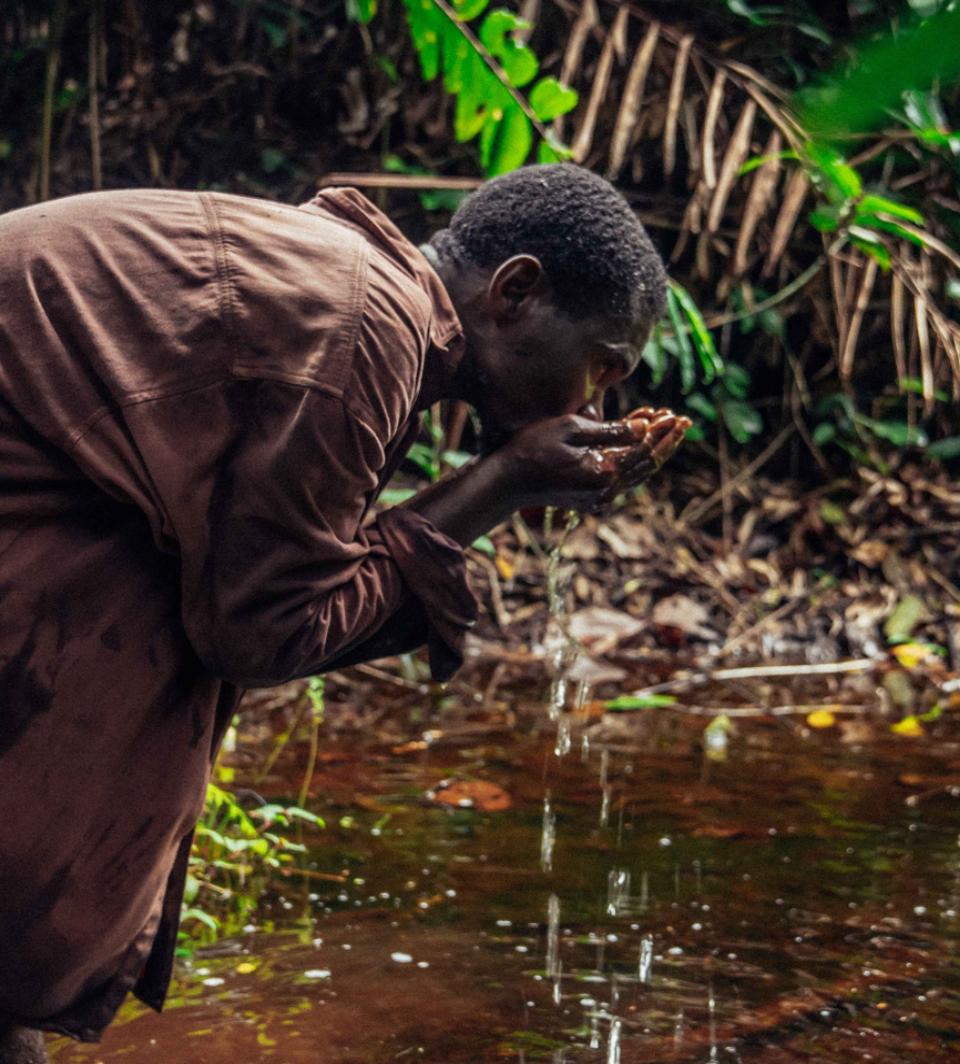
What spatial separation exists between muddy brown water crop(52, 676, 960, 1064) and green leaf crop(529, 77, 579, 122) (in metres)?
1.73

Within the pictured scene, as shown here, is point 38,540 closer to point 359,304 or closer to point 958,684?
point 359,304

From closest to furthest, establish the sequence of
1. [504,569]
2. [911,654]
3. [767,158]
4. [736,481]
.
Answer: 1. [767,158]
2. [911,654]
3. [504,569]
4. [736,481]

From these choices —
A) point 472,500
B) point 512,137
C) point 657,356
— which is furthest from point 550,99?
point 472,500

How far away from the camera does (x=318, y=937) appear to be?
8.77 ft

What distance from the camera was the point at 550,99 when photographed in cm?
406

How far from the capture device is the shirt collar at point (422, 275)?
1896 mm

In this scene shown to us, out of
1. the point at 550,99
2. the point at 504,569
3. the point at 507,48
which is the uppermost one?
the point at 507,48

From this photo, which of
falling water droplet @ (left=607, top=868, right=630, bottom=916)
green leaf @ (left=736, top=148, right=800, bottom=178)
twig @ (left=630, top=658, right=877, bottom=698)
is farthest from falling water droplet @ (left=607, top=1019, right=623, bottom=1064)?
green leaf @ (left=736, top=148, right=800, bottom=178)

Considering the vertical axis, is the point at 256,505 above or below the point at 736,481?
above

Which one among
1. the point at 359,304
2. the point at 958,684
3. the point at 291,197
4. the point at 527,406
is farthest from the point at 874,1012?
the point at 291,197

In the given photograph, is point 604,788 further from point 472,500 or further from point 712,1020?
point 472,500

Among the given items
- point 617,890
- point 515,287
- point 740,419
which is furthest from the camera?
point 740,419

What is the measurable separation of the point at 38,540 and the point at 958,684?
3944 mm

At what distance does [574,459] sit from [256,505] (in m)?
0.51
